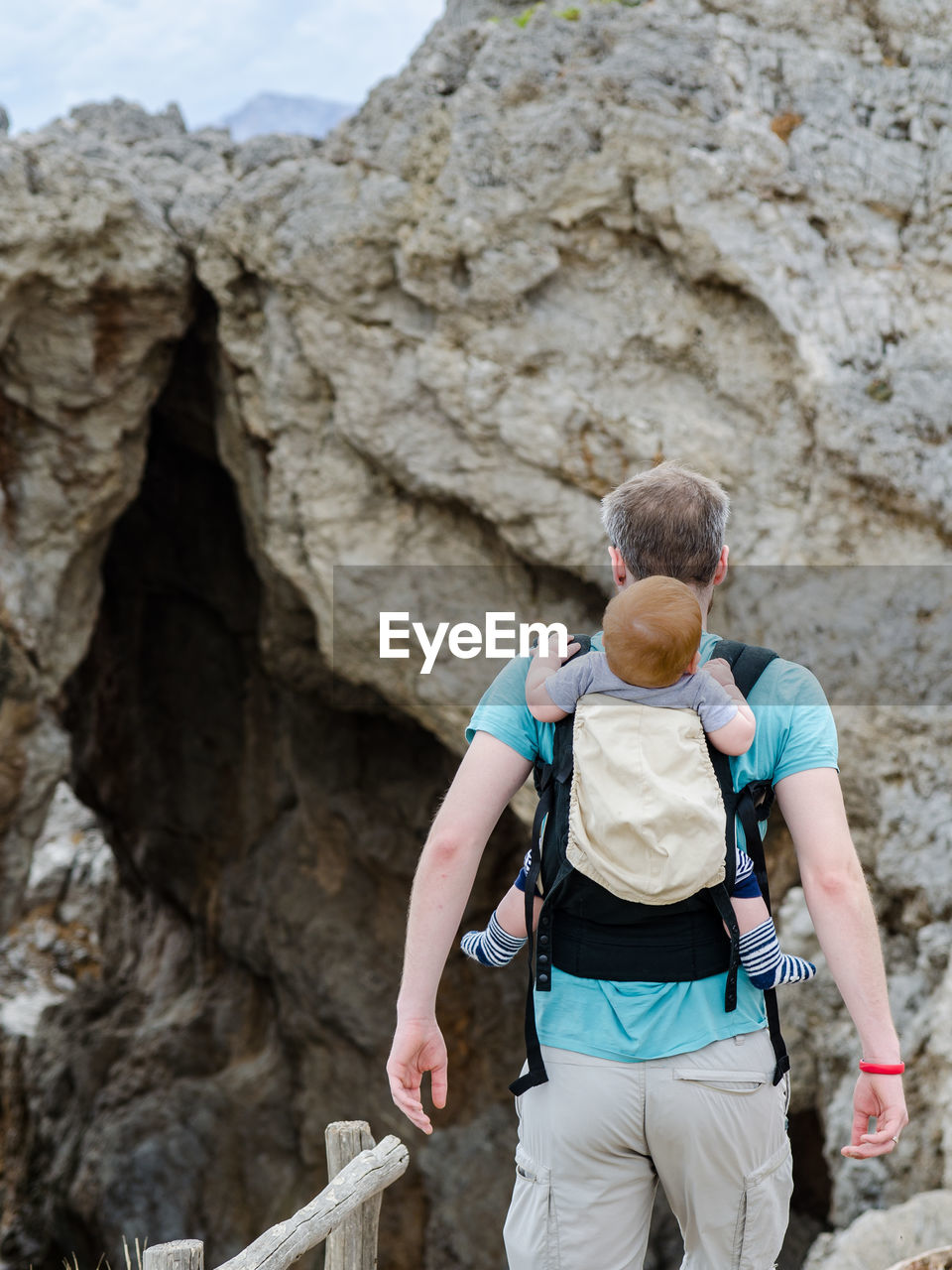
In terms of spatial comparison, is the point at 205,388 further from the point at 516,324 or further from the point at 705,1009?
the point at 705,1009

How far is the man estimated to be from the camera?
5.19 ft

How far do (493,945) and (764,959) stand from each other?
44 centimetres

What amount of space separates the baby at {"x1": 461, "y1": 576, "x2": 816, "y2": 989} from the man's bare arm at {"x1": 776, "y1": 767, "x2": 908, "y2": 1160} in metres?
0.06

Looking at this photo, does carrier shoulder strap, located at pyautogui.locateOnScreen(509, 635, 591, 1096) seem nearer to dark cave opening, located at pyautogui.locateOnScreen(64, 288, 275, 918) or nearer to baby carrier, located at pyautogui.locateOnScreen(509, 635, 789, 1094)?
baby carrier, located at pyautogui.locateOnScreen(509, 635, 789, 1094)

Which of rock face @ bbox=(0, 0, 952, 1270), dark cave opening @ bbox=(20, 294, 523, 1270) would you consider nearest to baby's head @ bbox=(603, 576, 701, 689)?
rock face @ bbox=(0, 0, 952, 1270)

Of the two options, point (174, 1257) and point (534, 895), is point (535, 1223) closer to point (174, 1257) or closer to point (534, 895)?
point (534, 895)

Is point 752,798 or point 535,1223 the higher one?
point 752,798

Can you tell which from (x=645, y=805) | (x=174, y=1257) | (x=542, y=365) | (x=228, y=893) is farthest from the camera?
(x=228, y=893)

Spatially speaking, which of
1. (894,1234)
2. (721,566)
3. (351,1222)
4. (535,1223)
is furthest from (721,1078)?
(894,1234)

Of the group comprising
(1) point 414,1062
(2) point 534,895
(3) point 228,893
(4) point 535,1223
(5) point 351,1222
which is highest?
(2) point 534,895

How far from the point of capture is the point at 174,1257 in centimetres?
228

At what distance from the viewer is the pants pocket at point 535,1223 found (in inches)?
63.7

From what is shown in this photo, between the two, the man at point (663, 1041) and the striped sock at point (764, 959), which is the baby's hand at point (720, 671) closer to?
the man at point (663, 1041)

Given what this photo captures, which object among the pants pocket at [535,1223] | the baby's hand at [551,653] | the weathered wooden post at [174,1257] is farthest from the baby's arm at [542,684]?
the weathered wooden post at [174,1257]
